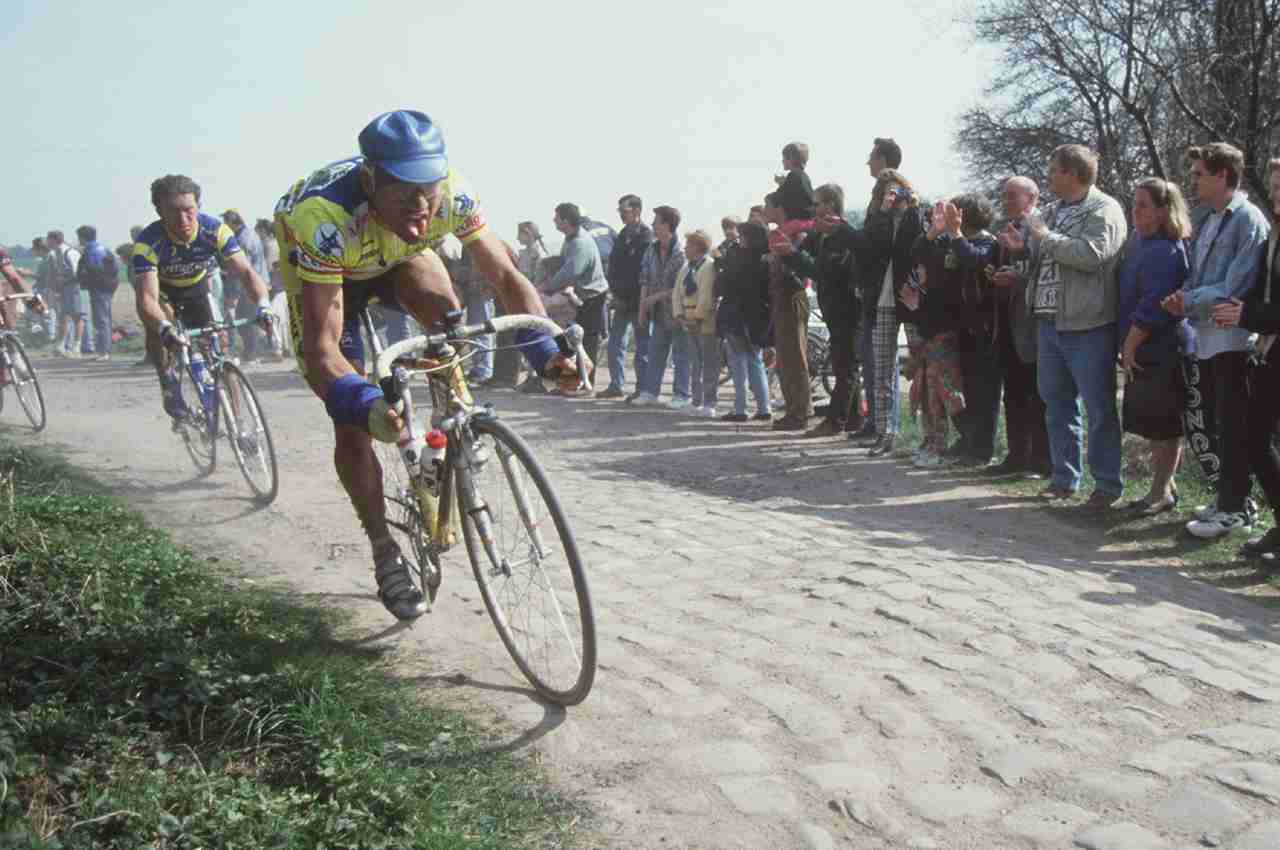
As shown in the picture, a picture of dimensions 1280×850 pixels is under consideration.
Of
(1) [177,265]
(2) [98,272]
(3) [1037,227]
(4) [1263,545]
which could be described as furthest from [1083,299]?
(2) [98,272]

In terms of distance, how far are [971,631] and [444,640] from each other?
2.44 meters

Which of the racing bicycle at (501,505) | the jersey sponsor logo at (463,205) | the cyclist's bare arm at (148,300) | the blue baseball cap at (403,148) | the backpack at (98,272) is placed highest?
the backpack at (98,272)

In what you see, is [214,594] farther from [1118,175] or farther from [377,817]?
[1118,175]

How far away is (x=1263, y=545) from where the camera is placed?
22.9 ft

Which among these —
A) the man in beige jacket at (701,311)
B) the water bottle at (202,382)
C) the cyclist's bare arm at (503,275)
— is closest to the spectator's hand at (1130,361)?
the cyclist's bare arm at (503,275)

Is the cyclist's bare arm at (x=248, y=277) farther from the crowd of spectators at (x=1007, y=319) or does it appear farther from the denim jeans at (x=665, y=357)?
the denim jeans at (x=665, y=357)

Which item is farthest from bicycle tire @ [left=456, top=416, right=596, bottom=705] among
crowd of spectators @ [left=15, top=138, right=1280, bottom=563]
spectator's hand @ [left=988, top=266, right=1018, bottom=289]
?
spectator's hand @ [left=988, top=266, right=1018, bottom=289]

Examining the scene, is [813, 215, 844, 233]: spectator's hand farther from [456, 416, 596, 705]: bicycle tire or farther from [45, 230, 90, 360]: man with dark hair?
[45, 230, 90, 360]: man with dark hair

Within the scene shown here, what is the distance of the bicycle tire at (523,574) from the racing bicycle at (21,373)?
936 centimetres

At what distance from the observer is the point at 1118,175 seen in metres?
19.9

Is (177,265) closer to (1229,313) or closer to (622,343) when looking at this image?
(622,343)

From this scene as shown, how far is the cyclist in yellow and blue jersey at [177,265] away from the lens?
9.08m

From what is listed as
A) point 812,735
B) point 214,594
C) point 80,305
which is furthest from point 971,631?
point 80,305

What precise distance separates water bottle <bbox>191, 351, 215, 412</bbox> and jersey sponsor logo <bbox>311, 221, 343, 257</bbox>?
15.8 ft
